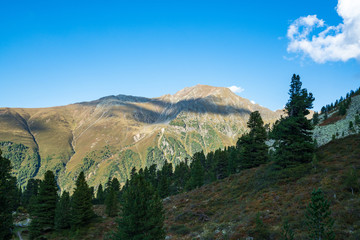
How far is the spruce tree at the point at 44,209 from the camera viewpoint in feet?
125

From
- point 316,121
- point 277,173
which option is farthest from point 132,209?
point 316,121

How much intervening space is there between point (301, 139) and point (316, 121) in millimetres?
69272

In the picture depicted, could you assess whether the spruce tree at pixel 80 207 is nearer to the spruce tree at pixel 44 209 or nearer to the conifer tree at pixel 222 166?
the spruce tree at pixel 44 209

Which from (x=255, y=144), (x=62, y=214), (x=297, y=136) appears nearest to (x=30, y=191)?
(x=62, y=214)

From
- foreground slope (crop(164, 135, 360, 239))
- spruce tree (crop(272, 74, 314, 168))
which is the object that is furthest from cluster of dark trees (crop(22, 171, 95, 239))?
spruce tree (crop(272, 74, 314, 168))

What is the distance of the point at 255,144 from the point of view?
42.5 metres

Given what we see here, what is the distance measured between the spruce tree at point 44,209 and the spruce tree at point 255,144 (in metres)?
41.6

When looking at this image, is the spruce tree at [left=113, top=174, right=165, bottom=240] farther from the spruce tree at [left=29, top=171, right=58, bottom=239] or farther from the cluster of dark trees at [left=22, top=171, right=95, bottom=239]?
the spruce tree at [left=29, top=171, right=58, bottom=239]

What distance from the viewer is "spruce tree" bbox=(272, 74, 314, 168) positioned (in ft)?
95.9

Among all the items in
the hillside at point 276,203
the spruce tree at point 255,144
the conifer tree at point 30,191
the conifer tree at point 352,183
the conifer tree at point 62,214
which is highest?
the spruce tree at point 255,144

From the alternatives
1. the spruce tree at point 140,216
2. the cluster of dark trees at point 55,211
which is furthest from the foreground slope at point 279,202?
the cluster of dark trees at point 55,211

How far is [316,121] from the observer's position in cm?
8538

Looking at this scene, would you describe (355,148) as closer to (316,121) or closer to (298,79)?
(298,79)

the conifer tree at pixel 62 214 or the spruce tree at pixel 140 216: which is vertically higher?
the spruce tree at pixel 140 216
